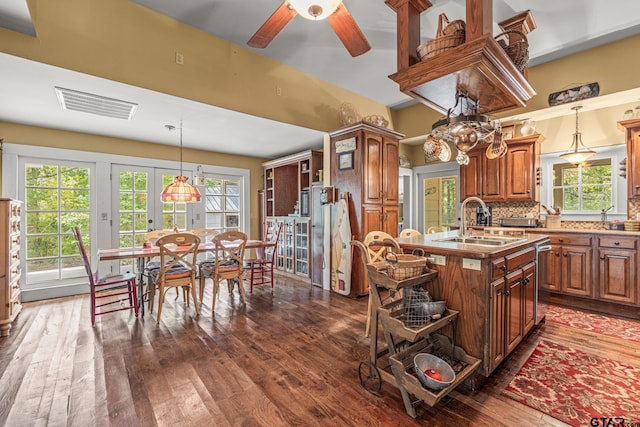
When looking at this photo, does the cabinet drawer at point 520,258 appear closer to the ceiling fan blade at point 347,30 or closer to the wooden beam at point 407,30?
the wooden beam at point 407,30

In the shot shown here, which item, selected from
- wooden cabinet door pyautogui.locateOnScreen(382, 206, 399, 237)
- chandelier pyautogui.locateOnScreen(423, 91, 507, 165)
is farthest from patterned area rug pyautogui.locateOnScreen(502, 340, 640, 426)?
wooden cabinet door pyautogui.locateOnScreen(382, 206, 399, 237)

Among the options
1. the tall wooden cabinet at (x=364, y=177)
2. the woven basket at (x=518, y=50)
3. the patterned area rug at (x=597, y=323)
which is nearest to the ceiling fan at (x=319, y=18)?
the woven basket at (x=518, y=50)

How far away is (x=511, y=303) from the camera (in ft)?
6.93

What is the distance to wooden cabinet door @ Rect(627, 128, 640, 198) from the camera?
3316 millimetres

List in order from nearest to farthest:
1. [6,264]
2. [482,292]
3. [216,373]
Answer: [482,292]
[216,373]
[6,264]

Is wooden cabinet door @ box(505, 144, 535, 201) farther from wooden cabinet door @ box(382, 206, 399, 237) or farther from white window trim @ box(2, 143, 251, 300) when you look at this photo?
white window trim @ box(2, 143, 251, 300)

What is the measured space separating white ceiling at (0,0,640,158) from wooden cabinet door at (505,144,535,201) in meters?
1.16

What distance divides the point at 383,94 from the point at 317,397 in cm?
444

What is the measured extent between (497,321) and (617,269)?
2558mm

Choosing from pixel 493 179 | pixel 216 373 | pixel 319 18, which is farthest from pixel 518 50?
pixel 216 373

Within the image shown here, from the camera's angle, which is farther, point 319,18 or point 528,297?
point 528,297

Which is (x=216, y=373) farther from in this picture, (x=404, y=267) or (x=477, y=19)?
(x=477, y=19)

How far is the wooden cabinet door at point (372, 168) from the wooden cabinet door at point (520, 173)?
6.41 ft

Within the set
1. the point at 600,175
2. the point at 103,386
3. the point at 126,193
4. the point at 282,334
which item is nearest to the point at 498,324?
the point at 282,334
